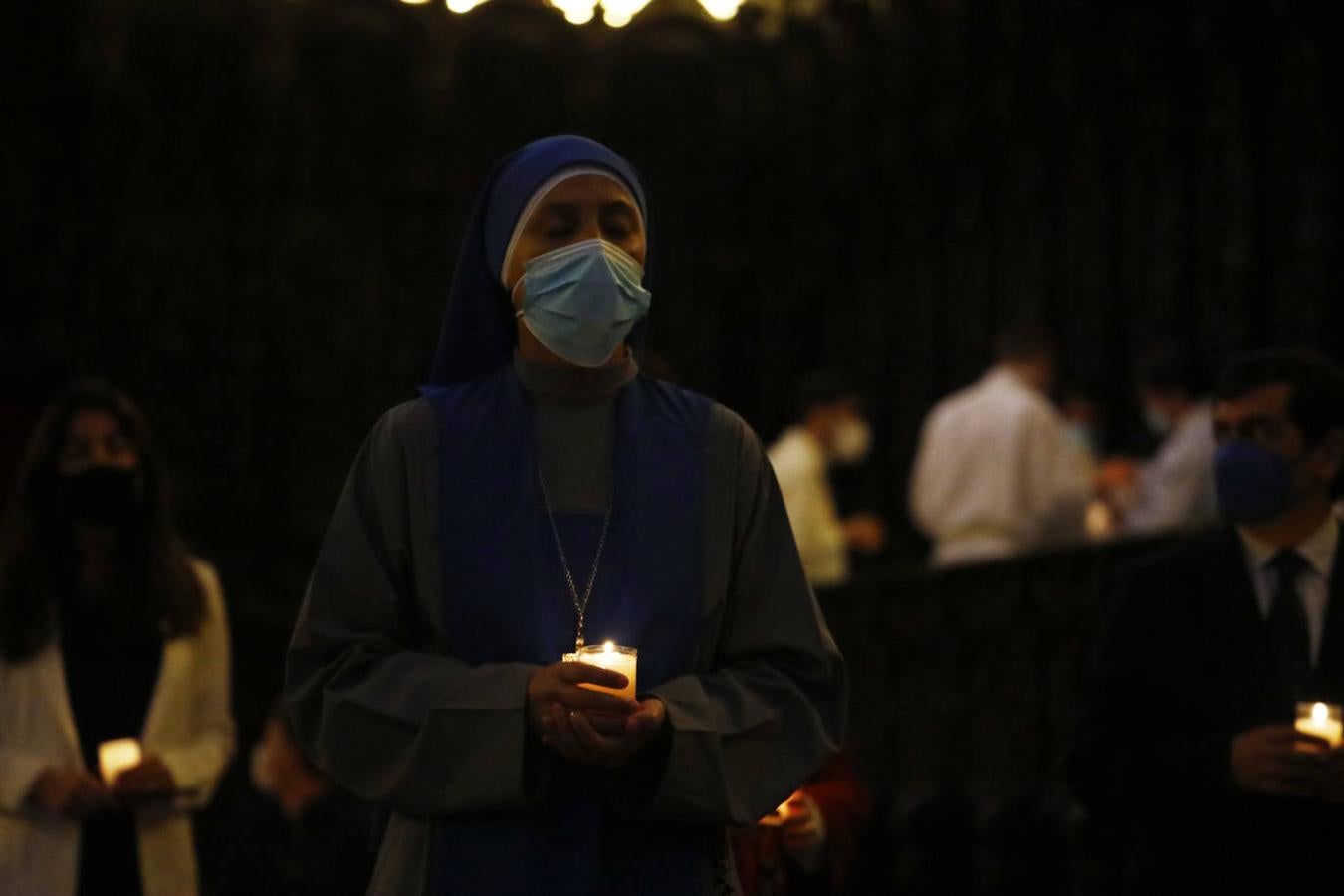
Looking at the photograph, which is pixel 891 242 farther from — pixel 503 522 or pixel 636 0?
pixel 503 522

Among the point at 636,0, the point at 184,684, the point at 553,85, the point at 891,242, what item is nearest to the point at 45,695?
the point at 184,684

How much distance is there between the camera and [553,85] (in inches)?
731

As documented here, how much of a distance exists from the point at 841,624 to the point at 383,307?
20.4 ft

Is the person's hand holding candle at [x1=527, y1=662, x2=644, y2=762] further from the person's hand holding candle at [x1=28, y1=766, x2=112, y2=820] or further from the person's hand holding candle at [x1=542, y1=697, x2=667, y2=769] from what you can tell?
the person's hand holding candle at [x1=28, y1=766, x2=112, y2=820]

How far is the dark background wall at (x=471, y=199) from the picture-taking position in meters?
15.0

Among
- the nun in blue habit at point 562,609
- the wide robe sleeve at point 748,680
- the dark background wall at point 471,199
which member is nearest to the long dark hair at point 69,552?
the nun in blue habit at point 562,609

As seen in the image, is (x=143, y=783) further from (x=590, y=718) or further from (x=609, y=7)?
(x=609, y=7)

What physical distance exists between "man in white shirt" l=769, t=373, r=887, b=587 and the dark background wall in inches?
61.5

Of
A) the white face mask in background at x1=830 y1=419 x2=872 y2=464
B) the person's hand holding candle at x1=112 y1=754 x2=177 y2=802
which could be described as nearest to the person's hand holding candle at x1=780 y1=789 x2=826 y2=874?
the person's hand holding candle at x1=112 y1=754 x2=177 y2=802

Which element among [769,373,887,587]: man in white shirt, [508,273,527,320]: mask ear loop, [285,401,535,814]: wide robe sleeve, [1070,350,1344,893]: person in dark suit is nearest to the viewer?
[285,401,535,814]: wide robe sleeve

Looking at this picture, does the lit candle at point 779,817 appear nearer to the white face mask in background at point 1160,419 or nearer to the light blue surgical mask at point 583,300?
the light blue surgical mask at point 583,300

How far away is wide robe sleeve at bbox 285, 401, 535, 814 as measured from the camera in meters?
4.18

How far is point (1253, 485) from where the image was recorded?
20.1ft

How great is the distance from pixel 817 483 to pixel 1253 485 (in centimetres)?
717
